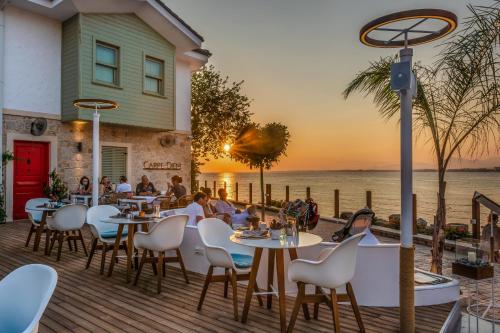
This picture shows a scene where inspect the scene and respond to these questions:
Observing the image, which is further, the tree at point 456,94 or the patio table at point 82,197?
the patio table at point 82,197

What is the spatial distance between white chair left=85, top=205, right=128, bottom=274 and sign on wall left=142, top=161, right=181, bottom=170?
21.8 ft

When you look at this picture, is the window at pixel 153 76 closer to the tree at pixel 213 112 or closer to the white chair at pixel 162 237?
the tree at pixel 213 112

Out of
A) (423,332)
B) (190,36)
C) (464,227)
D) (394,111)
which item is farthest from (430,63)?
(190,36)

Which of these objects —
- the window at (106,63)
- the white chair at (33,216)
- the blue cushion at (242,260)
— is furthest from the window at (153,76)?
the blue cushion at (242,260)

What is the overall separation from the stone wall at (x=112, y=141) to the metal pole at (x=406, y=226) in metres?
9.38

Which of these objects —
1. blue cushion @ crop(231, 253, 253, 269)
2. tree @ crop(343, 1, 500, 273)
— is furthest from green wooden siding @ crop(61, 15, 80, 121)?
tree @ crop(343, 1, 500, 273)

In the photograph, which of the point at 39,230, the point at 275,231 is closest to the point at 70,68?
the point at 39,230

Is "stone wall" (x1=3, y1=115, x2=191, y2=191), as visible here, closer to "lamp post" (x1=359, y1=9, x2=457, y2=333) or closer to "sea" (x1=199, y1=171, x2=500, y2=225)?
"sea" (x1=199, y1=171, x2=500, y2=225)

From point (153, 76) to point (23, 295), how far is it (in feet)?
35.5

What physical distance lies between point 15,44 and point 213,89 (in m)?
8.46

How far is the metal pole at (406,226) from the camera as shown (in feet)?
10.7

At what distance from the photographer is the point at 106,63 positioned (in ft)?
35.1

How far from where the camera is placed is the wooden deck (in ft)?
11.1

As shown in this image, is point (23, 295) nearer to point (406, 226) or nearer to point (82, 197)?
point (406, 226)
